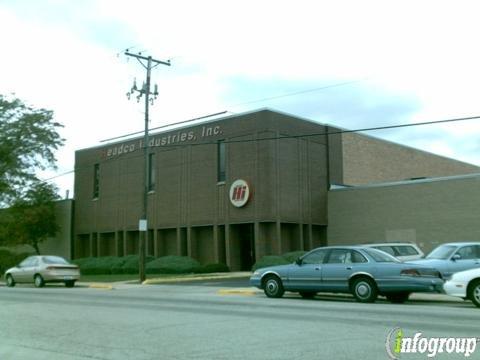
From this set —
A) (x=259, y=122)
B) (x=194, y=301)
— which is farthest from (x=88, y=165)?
(x=194, y=301)

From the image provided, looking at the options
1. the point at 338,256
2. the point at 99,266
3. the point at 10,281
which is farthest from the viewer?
the point at 99,266

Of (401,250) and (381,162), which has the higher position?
(381,162)

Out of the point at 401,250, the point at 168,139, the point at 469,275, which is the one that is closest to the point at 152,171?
the point at 168,139

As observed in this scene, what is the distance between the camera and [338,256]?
17453mm

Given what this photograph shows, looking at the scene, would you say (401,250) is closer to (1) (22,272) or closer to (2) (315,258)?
(2) (315,258)

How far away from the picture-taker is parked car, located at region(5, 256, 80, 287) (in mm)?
27453

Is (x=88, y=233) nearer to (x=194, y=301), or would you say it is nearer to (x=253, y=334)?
(x=194, y=301)

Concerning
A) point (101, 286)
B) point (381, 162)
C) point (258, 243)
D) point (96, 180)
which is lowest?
point (101, 286)

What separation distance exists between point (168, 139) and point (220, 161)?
4.68 meters

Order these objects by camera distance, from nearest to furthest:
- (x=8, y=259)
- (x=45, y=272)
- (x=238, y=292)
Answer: (x=238, y=292) → (x=45, y=272) → (x=8, y=259)

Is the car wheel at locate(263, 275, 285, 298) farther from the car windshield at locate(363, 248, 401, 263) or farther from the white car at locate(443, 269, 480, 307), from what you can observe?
the white car at locate(443, 269, 480, 307)

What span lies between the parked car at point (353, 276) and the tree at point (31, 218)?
103 feet

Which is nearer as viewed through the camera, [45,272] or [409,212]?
[45,272]

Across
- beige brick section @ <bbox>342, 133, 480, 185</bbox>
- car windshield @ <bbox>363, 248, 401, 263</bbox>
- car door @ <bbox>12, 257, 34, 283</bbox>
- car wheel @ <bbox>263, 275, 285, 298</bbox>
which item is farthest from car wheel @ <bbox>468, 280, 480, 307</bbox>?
beige brick section @ <bbox>342, 133, 480, 185</bbox>
